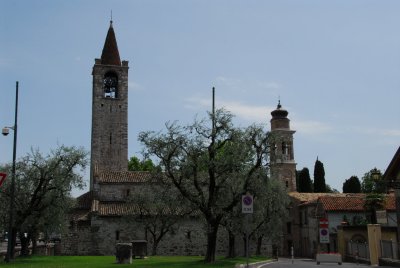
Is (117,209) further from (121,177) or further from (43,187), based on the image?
(43,187)

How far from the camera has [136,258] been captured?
3375cm

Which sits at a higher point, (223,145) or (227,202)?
(223,145)

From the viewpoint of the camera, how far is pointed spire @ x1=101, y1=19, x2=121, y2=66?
62.6m

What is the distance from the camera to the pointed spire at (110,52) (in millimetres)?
62562

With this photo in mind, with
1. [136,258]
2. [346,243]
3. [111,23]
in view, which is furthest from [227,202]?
[111,23]

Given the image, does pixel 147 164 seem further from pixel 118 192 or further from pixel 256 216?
pixel 256 216

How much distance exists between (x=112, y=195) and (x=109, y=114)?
13.6m

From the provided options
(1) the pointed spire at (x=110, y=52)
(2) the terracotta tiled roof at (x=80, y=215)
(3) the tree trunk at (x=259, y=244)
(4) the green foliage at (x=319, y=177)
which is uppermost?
(1) the pointed spire at (x=110, y=52)

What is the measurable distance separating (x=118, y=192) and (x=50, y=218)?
1561 cm

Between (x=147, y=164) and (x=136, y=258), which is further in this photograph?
(x=147, y=164)

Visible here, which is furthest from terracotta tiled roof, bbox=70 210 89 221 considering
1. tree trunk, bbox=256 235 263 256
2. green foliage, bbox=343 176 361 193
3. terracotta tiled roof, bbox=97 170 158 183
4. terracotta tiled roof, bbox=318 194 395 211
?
green foliage, bbox=343 176 361 193

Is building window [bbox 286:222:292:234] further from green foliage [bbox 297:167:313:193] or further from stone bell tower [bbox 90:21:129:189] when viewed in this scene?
stone bell tower [bbox 90:21:129:189]

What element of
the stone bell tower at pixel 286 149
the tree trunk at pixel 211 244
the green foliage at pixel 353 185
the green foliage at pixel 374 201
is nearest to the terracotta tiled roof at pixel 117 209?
the tree trunk at pixel 211 244

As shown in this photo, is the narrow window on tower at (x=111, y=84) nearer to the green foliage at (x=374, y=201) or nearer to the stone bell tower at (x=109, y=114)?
the stone bell tower at (x=109, y=114)
